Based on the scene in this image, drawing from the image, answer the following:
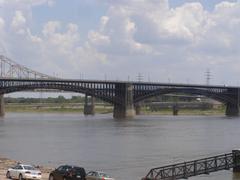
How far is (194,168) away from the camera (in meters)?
49.2

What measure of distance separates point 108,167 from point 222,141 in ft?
139

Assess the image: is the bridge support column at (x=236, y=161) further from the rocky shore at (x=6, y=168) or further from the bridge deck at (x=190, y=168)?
the rocky shore at (x=6, y=168)

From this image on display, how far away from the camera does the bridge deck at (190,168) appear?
1817 inches

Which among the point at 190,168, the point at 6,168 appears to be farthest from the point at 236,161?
the point at 6,168

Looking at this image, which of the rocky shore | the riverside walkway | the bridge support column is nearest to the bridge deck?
the riverside walkway

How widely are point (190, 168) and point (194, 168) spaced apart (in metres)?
1.52

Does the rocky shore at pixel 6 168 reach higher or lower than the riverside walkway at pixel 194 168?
lower

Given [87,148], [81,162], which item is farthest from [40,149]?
[81,162]

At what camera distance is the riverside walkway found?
46.2m

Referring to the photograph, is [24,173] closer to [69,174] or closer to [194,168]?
[69,174]

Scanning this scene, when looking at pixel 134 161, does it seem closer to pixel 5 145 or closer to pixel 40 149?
pixel 40 149

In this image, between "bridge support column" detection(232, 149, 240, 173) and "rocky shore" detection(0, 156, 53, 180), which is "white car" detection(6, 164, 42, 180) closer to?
"rocky shore" detection(0, 156, 53, 180)

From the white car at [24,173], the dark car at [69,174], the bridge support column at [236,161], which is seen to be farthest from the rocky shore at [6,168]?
the bridge support column at [236,161]

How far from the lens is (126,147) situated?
277 feet
